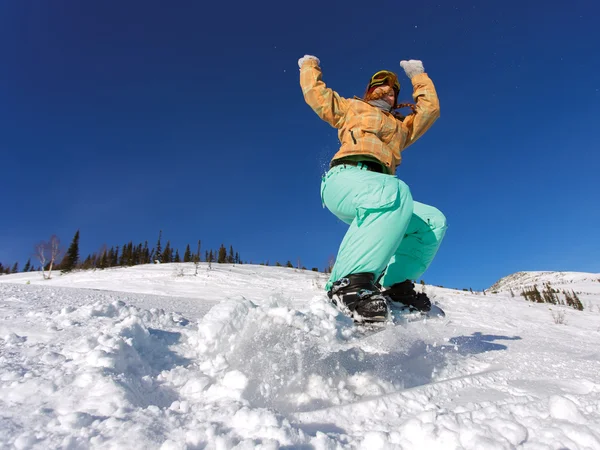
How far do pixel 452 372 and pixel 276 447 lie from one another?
1.31m

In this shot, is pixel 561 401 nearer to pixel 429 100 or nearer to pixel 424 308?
pixel 424 308

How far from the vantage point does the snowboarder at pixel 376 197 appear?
154 cm

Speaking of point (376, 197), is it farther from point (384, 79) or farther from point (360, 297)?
point (384, 79)

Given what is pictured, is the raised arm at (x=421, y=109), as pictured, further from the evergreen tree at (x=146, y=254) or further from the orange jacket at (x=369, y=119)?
the evergreen tree at (x=146, y=254)

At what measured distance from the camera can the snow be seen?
62 cm

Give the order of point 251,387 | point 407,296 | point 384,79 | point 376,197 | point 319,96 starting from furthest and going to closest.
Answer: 1. point 384,79
2. point 319,96
3. point 407,296
4. point 376,197
5. point 251,387

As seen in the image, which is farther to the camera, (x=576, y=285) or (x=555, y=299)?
(x=576, y=285)

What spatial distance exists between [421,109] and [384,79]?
1.17 feet

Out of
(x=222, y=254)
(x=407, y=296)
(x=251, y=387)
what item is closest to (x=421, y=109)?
(x=407, y=296)

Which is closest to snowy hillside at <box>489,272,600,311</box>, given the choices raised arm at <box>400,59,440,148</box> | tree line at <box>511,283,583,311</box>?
tree line at <box>511,283,583,311</box>

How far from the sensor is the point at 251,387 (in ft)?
2.97

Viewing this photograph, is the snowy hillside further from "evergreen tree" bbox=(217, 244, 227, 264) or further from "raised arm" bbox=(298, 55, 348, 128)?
"evergreen tree" bbox=(217, 244, 227, 264)

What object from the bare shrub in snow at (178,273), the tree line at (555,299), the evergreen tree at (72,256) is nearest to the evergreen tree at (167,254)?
the evergreen tree at (72,256)

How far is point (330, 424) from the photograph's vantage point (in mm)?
783
